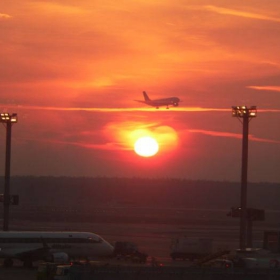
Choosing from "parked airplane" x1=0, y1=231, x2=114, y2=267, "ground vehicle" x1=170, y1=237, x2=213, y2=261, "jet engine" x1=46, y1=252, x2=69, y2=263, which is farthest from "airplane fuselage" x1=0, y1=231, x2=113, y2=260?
"ground vehicle" x1=170, y1=237, x2=213, y2=261

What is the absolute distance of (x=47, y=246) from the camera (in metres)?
72.6

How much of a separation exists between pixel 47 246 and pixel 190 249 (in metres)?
18.4

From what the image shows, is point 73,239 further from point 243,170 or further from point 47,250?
point 243,170

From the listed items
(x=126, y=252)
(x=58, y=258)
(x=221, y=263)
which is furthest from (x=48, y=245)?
(x=221, y=263)

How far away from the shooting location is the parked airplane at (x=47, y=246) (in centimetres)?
7206

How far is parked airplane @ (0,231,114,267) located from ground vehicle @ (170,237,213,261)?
10534 mm

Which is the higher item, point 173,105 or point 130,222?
point 173,105

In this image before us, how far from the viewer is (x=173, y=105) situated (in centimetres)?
16625

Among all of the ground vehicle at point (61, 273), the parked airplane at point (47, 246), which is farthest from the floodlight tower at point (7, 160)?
the ground vehicle at point (61, 273)

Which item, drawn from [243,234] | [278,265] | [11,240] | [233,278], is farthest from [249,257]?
[11,240]

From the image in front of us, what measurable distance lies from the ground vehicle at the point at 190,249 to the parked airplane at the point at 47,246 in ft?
34.6

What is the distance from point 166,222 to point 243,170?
270 feet

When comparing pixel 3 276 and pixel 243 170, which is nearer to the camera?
pixel 3 276

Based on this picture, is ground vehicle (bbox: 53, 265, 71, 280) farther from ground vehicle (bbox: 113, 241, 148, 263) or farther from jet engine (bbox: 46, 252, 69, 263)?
ground vehicle (bbox: 113, 241, 148, 263)
